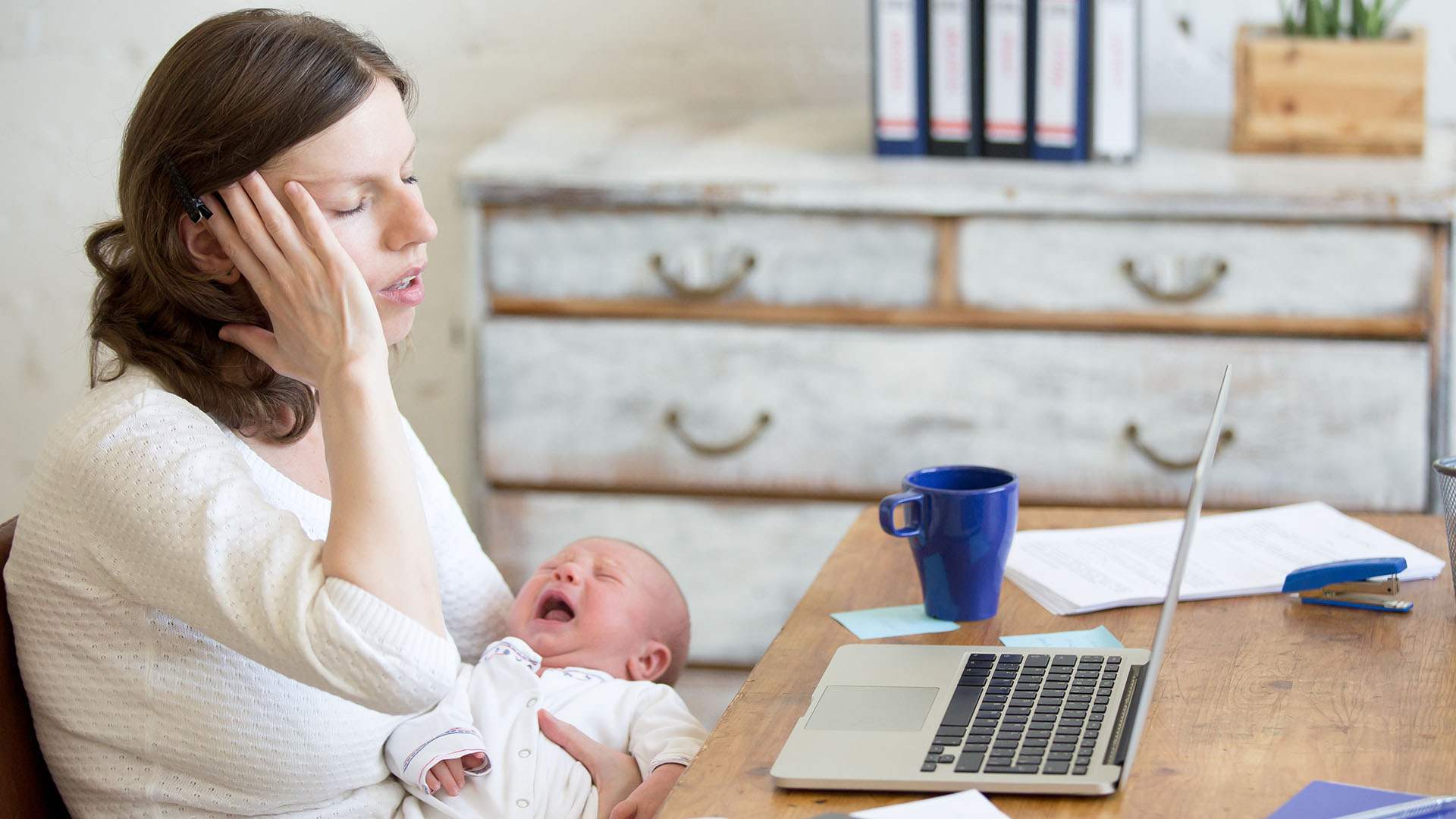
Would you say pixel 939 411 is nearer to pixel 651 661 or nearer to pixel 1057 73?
pixel 1057 73

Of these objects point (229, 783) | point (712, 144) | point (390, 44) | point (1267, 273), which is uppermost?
point (390, 44)

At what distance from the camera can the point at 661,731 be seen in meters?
1.13

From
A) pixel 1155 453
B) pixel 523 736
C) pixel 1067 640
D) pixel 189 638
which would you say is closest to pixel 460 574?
pixel 523 736

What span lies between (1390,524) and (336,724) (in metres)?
0.92

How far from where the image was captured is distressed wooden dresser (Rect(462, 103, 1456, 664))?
190 centimetres

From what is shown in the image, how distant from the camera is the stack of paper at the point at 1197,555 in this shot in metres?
1.10

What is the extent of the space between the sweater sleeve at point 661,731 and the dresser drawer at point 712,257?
901 mm

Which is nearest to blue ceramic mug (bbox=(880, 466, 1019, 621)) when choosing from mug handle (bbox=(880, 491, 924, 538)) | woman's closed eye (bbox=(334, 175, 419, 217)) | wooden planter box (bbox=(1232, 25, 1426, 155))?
mug handle (bbox=(880, 491, 924, 538))

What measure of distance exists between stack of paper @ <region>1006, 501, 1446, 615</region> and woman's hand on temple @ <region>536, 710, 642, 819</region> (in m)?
0.35

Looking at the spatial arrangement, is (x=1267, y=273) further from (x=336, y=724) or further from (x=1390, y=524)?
(x=336, y=724)

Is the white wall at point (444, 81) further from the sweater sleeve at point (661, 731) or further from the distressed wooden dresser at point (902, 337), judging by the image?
the sweater sleeve at point (661, 731)

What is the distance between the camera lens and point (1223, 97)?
2.43 metres

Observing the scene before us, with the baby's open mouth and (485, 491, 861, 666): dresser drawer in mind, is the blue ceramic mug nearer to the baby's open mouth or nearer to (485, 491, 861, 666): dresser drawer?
the baby's open mouth

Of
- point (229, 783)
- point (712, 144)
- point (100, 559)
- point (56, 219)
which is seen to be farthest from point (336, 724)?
point (56, 219)
